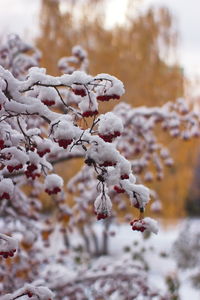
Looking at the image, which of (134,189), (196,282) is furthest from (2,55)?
(196,282)

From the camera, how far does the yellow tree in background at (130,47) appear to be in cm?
1330

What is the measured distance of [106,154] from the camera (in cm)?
189

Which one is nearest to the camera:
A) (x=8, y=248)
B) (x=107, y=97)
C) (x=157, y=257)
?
(x=107, y=97)

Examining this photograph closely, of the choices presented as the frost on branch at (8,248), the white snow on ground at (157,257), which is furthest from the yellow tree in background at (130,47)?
the frost on branch at (8,248)

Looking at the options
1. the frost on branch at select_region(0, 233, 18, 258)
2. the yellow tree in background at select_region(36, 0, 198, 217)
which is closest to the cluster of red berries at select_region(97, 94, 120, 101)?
the frost on branch at select_region(0, 233, 18, 258)

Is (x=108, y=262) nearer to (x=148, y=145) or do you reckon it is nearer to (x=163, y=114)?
(x=148, y=145)

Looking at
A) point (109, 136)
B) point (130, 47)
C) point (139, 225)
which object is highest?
point (130, 47)

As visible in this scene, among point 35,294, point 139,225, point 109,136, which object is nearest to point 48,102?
point 109,136

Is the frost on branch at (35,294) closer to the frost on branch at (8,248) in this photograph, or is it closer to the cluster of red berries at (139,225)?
the frost on branch at (8,248)

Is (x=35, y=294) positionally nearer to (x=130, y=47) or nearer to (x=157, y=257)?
(x=157, y=257)

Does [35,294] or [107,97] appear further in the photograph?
[35,294]

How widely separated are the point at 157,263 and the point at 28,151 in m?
10.8

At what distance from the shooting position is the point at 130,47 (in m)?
15.0

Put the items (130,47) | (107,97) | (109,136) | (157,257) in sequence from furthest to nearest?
(130,47)
(157,257)
(107,97)
(109,136)
